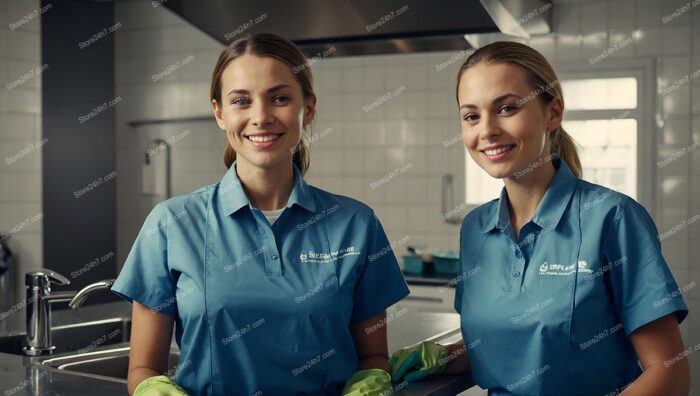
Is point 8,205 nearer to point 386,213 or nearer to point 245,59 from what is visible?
point 386,213

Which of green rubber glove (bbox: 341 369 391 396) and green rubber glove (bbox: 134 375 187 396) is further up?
green rubber glove (bbox: 134 375 187 396)

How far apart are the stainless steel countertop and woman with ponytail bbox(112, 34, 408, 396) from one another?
128 mm

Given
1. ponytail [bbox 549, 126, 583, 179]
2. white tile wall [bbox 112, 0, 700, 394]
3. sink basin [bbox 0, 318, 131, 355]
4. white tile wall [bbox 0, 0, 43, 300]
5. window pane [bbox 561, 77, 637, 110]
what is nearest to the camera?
ponytail [bbox 549, 126, 583, 179]

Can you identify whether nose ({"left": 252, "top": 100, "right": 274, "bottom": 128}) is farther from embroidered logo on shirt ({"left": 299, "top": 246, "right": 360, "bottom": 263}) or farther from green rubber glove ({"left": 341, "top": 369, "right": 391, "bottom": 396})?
green rubber glove ({"left": 341, "top": 369, "right": 391, "bottom": 396})

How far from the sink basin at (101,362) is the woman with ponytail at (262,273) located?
52 centimetres

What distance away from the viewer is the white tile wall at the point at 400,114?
3.75 m

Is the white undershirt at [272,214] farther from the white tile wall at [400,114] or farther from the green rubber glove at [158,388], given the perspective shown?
the white tile wall at [400,114]

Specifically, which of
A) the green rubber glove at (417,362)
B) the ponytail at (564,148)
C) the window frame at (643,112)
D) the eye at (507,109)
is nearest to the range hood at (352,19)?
the ponytail at (564,148)

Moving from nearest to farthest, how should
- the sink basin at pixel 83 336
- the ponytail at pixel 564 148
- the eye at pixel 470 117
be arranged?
1. the eye at pixel 470 117
2. the ponytail at pixel 564 148
3. the sink basin at pixel 83 336

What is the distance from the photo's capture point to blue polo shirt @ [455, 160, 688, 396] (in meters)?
1.36

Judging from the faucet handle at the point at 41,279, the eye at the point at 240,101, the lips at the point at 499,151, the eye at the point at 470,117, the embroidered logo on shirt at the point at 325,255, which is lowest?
the faucet handle at the point at 41,279

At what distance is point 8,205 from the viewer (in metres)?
4.02

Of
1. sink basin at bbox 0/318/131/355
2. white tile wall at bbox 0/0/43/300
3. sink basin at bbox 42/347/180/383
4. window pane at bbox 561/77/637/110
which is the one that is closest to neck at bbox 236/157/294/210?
sink basin at bbox 42/347/180/383

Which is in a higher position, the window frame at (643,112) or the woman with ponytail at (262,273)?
the window frame at (643,112)
